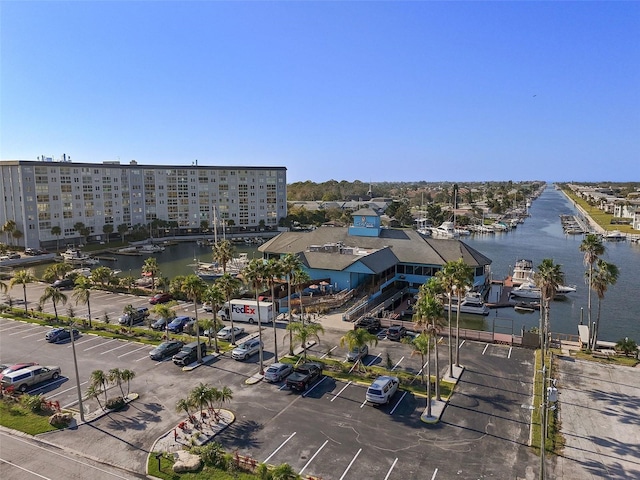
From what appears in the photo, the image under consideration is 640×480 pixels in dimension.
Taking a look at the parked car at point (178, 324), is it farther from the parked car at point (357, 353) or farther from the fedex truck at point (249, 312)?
the parked car at point (357, 353)

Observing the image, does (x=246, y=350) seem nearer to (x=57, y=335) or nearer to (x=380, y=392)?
(x=380, y=392)

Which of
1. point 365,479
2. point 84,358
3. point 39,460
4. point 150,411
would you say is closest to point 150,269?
point 84,358

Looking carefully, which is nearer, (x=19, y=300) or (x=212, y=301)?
(x=212, y=301)

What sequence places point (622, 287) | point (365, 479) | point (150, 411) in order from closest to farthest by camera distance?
point (365, 479) → point (150, 411) → point (622, 287)

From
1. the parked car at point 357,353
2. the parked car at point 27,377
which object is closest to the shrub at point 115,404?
the parked car at point 27,377

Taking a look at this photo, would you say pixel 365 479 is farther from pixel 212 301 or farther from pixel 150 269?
pixel 150 269

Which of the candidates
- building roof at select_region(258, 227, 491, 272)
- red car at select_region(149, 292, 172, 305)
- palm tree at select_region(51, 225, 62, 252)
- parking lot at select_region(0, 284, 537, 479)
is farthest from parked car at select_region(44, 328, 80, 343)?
palm tree at select_region(51, 225, 62, 252)

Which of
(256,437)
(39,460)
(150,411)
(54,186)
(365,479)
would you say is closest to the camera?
(365,479)

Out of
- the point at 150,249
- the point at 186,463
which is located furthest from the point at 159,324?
the point at 150,249
